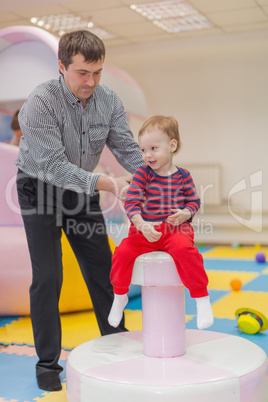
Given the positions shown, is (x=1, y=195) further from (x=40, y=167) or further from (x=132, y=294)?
(x=40, y=167)

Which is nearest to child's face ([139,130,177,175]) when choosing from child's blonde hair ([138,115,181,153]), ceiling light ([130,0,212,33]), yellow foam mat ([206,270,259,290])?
child's blonde hair ([138,115,181,153])

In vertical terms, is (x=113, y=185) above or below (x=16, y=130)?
below

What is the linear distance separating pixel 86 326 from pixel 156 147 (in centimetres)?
156

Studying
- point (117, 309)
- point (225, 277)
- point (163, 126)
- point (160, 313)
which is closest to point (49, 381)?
point (117, 309)

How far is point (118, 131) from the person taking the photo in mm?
2303

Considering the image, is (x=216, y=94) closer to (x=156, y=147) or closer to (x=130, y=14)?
(x=130, y=14)

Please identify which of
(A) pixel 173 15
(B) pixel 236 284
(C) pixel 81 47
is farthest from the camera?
(A) pixel 173 15

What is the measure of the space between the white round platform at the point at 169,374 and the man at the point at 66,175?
283 millimetres

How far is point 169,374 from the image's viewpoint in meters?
1.76

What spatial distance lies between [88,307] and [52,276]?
4.52 feet

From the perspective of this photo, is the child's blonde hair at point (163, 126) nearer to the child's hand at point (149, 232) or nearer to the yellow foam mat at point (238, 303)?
→ the child's hand at point (149, 232)

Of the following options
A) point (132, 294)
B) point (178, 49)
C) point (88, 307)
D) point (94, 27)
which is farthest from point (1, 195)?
point (178, 49)

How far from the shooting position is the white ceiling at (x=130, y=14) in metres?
5.25

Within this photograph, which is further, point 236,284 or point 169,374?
point 236,284
